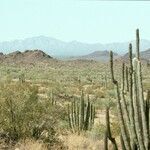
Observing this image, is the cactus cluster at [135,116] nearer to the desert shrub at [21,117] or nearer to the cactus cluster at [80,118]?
the desert shrub at [21,117]

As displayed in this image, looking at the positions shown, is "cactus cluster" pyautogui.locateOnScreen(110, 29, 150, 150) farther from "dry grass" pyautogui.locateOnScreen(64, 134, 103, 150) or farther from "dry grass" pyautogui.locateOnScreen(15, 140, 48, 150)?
"dry grass" pyautogui.locateOnScreen(64, 134, 103, 150)

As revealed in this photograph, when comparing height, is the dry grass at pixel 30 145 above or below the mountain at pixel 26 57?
above

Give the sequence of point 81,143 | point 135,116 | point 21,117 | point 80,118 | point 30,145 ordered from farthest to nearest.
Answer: point 80,118 < point 21,117 < point 81,143 < point 30,145 < point 135,116

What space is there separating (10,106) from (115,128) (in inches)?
128

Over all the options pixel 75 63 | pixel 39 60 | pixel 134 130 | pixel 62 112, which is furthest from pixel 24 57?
pixel 134 130

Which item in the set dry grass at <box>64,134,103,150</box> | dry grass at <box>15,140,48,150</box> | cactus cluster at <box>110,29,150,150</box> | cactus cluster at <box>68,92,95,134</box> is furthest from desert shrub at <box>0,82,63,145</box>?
cactus cluster at <box>110,29,150,150</box>

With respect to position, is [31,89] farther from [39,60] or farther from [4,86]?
[39,60]

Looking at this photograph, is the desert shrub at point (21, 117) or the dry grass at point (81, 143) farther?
the desert shrub at point (21, 117)

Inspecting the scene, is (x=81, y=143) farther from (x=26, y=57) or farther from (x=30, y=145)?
(x=26, y=57)

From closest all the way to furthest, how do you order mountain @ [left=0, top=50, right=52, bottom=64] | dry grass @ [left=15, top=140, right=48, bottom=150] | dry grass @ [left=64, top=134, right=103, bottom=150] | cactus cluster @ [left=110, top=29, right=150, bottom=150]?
1. cactus cluster @ [left=110, top=29, right=150, bottom=150]
2. dry grass @ [left=15, top=140, right=48, bottom=150]
3. dry grass @ [left=64, top=134, right=103, bottom=150]
4. mountain @ [left=0, top=50, right=52, bottom=64]

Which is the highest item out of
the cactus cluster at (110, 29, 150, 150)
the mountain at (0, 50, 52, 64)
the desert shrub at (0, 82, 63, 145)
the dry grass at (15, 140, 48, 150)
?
the cactus cluster at (110, 29, 150, 150)

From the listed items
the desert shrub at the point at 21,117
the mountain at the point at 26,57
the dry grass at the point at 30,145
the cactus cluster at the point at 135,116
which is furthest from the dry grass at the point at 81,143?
the mountain at the point at 26,57

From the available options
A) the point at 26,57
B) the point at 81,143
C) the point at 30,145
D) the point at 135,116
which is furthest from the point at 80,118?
the point at 26,57

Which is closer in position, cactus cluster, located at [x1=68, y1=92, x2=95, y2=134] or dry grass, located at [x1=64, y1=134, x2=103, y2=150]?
dry grass, located at [x1=64, y1=134, x2=103, y2=150]
